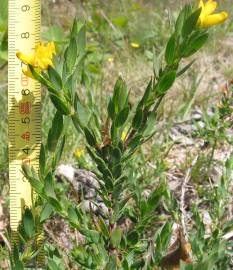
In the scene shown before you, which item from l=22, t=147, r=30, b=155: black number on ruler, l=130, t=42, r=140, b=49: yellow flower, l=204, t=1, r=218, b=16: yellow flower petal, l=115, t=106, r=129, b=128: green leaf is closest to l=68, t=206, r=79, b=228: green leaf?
l=115, t=106, r=129, b=128: green leaf

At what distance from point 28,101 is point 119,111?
2.06ft

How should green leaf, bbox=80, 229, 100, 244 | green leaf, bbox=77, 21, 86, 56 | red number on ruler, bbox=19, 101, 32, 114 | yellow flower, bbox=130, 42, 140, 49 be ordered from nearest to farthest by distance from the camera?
green leaf, bbox=77, 21, 86, 56, green leaf, bbox=80, 229, 100, 244, red number on ruler, bbox=19, 101, 32, 114, yellow flower, bbox=130, 42, 140, 49

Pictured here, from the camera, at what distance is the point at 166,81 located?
3.84ft

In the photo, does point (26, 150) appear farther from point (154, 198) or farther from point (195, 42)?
point (195, 42)

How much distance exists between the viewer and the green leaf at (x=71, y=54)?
117cm

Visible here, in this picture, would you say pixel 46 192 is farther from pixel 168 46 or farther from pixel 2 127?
pixel 2 127

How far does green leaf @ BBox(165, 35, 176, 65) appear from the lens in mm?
1148

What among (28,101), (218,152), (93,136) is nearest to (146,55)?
(218,152)

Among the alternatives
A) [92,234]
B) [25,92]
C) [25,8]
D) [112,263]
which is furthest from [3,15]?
[112,263]

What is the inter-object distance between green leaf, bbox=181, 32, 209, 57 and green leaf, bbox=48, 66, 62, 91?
279mm

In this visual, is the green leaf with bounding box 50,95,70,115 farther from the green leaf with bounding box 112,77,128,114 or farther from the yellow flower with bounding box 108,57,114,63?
the yellow flower with bounding box 108,57,114,63

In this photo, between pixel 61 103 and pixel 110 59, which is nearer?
pixel 61 103

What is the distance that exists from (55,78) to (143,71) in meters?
2.47

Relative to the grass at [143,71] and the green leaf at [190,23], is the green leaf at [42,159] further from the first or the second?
the green leaf at [190,23]
